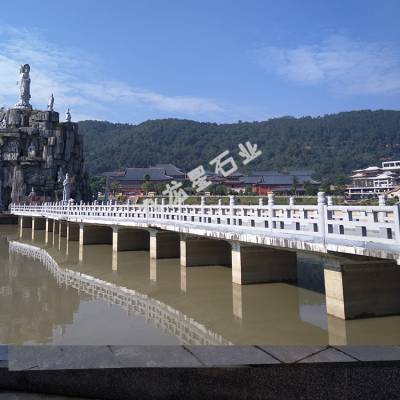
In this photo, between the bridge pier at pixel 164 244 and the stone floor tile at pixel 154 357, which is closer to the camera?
the stone floor tile at pixel 154 357

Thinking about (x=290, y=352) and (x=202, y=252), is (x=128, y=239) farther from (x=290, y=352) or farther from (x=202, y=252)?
(x=290, y=352)

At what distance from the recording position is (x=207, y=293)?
44.1 feet

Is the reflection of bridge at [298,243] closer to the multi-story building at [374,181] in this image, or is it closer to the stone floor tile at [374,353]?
the stone floor tile at [374,353]

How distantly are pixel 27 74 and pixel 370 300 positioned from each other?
7166cm

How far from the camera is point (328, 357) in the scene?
11.2ft

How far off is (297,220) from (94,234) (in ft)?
68.2

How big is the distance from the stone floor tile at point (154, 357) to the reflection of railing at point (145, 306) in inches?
220

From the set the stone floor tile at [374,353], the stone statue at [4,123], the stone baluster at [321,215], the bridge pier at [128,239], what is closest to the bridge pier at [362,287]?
the stone baluster at [321,215]

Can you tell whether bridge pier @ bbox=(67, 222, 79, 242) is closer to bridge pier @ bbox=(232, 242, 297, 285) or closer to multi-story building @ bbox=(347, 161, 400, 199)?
bridge pier @ bbox=(232, 242, 297, 285)

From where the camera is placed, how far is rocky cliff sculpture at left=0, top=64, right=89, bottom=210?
60125 millimetres

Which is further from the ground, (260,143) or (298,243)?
(260,143)

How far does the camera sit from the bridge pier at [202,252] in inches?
691

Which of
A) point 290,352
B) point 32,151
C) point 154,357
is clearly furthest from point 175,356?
point 32,151

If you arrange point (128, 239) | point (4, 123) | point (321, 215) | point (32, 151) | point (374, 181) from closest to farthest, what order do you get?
point (321, 215)
point (128, 239)
point (32, 151)
point (4, 123)
point (374, 181)
